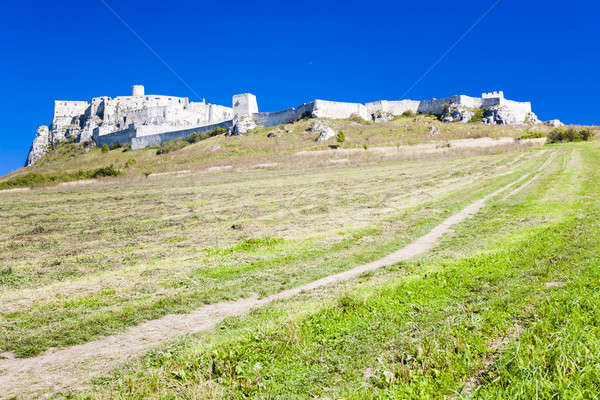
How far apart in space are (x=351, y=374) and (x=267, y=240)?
27.7ft

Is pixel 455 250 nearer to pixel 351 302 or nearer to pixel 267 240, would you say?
pixel 351 302

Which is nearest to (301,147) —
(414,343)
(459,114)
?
(414,343)

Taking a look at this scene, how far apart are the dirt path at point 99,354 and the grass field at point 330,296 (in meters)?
0.29

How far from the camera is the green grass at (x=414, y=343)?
3.81m

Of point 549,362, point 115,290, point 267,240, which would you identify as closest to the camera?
point 549,362

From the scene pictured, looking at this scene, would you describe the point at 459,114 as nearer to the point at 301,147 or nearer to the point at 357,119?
the point at 357,119

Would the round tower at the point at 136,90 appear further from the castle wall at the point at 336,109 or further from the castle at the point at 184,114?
the castle wall at the point at 336,109

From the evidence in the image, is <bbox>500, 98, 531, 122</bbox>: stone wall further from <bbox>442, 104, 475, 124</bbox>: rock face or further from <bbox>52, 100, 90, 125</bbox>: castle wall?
<bbox>52, 100, 90, 125</bbox>: castle wall

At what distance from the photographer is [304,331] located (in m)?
5.45

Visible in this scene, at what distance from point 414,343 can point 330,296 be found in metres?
2.65

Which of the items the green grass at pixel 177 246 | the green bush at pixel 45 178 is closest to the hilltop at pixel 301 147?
the green bush at pixel 45 178

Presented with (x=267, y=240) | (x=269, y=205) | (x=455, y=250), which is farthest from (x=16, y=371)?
(x=269, y=205)

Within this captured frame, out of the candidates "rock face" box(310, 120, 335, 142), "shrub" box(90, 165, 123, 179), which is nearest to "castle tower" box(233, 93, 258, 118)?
"rock face" box(310, 120, 335, 142)

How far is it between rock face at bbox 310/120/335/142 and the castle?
59.0 ft
